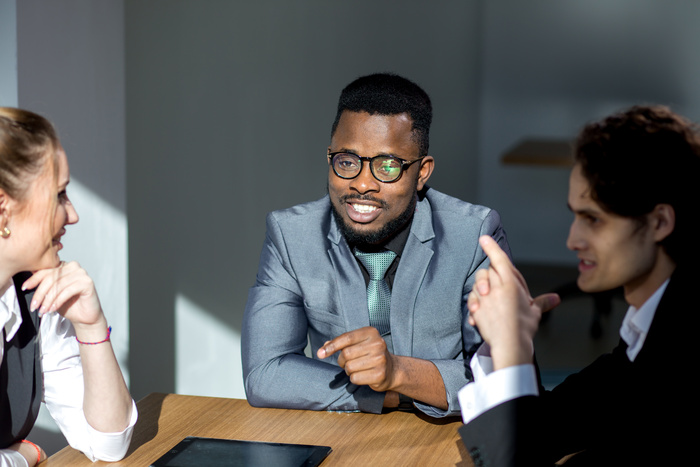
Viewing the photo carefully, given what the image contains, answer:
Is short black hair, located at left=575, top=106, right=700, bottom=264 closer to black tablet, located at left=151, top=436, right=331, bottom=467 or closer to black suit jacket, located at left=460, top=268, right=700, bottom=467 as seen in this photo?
black suit jacket, located at left=460, top=268, right=700, bottom=467

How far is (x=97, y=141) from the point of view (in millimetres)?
2740

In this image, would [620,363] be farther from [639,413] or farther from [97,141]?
[97,141]

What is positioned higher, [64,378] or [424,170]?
[424,170]

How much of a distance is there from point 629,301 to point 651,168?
258 mm

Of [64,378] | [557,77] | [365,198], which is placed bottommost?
[64,378]

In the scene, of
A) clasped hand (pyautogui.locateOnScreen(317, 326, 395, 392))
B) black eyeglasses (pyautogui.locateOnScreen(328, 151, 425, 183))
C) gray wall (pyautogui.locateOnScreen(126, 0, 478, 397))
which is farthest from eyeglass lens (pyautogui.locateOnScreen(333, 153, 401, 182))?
gray wall (pyautogui.locateOnScreen(126, 0, 478, 397))

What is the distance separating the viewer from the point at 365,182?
213 centimetres

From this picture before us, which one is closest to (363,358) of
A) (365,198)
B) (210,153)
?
(365,198)

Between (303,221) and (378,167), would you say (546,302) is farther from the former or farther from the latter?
(303,221)

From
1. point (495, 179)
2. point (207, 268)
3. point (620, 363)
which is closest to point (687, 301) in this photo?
point (620, 363)

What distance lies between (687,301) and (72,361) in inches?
50.7

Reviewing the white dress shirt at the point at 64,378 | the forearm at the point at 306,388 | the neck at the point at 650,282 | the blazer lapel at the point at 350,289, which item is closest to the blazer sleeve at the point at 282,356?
the forearm at the point at 306,388

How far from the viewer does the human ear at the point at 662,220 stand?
1267 millimetres

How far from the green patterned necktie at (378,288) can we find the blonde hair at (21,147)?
3.39 feet
